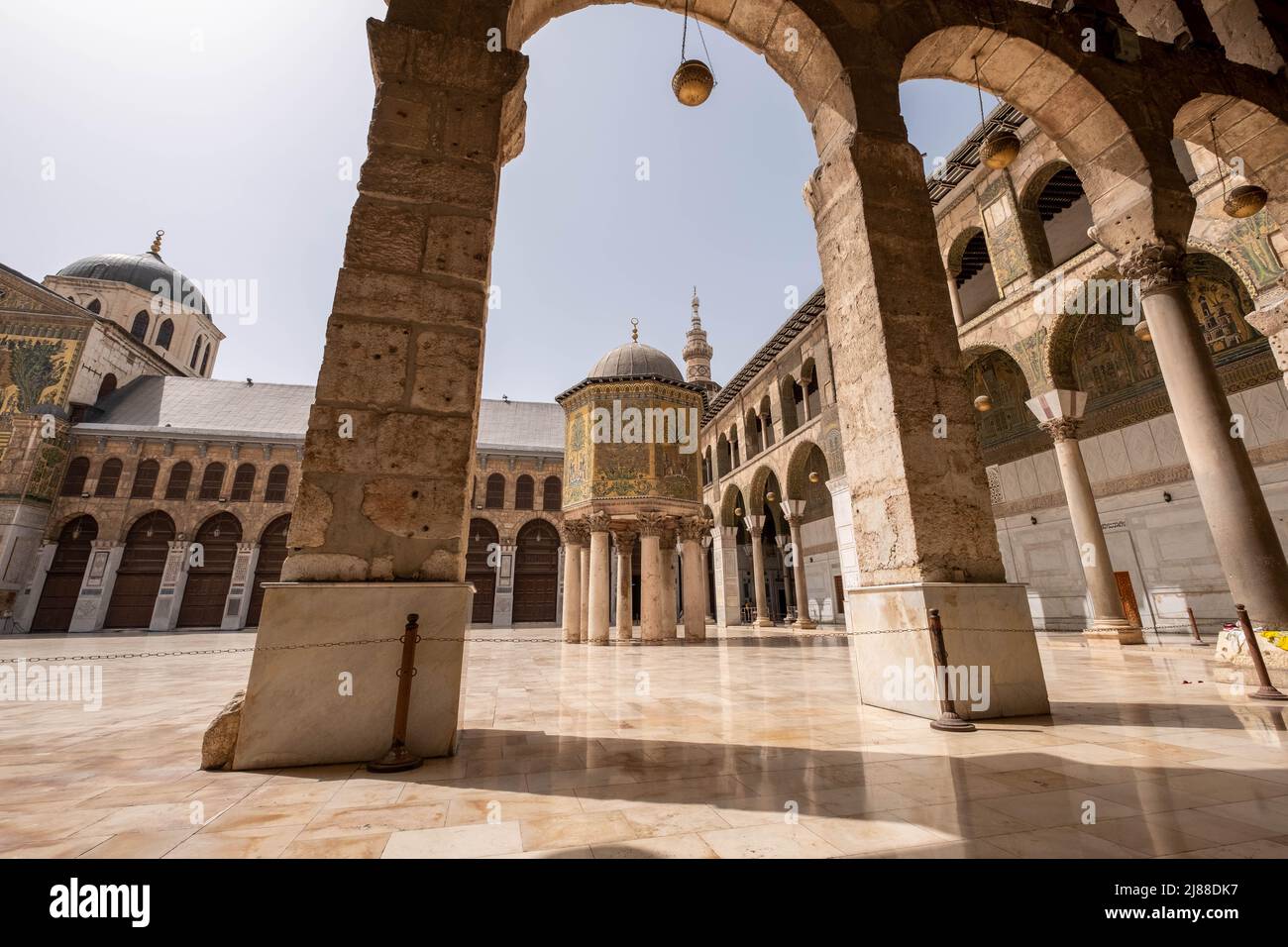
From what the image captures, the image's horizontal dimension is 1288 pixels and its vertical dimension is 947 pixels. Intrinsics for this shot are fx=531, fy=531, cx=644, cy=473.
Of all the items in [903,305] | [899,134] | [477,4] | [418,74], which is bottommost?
[903,305]

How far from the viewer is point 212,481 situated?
877 inches

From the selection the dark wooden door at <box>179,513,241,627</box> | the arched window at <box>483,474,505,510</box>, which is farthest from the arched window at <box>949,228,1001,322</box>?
the dark wooden door at <box>179,513,241,627</box>

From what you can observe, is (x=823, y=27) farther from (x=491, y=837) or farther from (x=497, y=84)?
(x=491, y=837)

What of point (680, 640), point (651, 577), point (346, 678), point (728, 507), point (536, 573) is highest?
point (728, 507)

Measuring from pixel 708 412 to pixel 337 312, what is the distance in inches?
814

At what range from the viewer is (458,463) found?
334cm

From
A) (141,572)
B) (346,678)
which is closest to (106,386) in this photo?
(141,572)

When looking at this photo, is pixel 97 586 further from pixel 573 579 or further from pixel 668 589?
pixel 668 589

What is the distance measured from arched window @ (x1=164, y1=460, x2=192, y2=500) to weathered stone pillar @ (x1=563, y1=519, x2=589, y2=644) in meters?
18.7

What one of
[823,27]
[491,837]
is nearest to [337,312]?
[491,837]

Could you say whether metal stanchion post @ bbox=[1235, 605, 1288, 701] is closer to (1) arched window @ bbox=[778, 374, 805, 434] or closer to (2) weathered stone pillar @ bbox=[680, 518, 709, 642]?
Result: (2) weathered stone pillar @ bbox=[680, 518, 709, 642]

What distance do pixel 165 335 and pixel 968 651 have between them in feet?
127

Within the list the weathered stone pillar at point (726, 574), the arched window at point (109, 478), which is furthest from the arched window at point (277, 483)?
the weathered stone pillar at point (726, 574)

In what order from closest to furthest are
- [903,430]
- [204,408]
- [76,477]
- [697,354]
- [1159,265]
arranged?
[903,430] → [1159,265] → [76,477] → [204,408] → [697,354]
